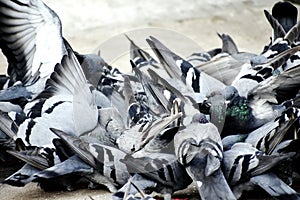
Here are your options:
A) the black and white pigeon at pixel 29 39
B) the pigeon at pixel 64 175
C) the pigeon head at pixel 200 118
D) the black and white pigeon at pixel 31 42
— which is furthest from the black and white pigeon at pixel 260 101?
the black and white pigeon at pixel 29 39

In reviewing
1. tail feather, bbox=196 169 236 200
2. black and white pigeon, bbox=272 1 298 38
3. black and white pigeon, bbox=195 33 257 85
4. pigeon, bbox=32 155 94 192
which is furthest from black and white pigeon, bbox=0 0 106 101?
tail feather, bbox=196 169 236 200

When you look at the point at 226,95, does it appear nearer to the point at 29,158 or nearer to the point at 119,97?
the point at 119,97

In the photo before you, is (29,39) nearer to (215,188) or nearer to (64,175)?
(64,175)

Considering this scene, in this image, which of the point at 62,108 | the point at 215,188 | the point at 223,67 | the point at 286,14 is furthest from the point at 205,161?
the point at 286,14

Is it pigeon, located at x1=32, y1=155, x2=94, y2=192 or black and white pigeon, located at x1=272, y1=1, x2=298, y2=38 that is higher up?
black and white pigeon, located at x1=272, y1=1, x2=298, y2=38

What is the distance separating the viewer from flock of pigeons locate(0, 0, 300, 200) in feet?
8.01

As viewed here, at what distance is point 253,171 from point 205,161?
0.17 meters

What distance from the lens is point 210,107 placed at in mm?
2719

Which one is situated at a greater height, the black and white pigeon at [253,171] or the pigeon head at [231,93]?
the pigeon head at [231,93]

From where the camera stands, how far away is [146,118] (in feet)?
9.01

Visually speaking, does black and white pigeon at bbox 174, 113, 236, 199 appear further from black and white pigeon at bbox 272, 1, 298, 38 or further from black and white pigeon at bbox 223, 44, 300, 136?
black and white pigeon at bbox 272, 1, 298, 38

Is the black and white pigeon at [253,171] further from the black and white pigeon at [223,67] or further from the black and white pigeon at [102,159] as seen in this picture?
the black and white pigeon at [223,67]

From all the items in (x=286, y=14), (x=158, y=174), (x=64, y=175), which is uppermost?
(x=286, y=14)

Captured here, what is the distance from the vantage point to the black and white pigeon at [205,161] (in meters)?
2.36
